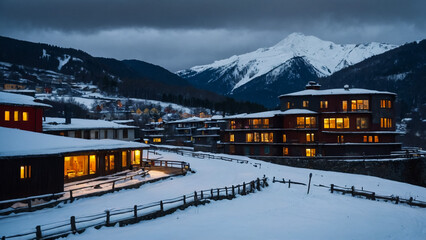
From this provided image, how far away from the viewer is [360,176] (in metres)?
47.8

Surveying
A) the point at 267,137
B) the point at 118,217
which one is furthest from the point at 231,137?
the point at 118,217

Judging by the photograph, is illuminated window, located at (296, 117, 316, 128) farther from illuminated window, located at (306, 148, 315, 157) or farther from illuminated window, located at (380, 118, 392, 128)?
illuminated window, located at (380, 118, 392, 128)

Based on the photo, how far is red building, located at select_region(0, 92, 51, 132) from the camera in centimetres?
3500

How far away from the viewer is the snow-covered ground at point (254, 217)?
1886 centimetres

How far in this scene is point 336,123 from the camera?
5700 centimetres

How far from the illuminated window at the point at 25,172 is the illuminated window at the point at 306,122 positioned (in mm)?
46275

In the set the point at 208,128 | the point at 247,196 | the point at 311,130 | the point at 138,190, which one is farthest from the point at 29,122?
the point at 208,128

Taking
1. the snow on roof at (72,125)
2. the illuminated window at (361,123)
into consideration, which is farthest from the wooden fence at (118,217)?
the illuminated window at (361,123)

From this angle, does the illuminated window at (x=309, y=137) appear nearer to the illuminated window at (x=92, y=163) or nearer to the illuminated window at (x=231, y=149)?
the illuminated window at (x=231, y=149)

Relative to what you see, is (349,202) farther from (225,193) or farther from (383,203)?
(225,193)

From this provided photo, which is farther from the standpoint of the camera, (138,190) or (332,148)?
(332,148)

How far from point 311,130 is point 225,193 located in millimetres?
33571

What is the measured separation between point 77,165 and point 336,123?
44.5 m

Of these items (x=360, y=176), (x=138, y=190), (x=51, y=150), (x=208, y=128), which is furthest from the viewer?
(x=208, y=128)
